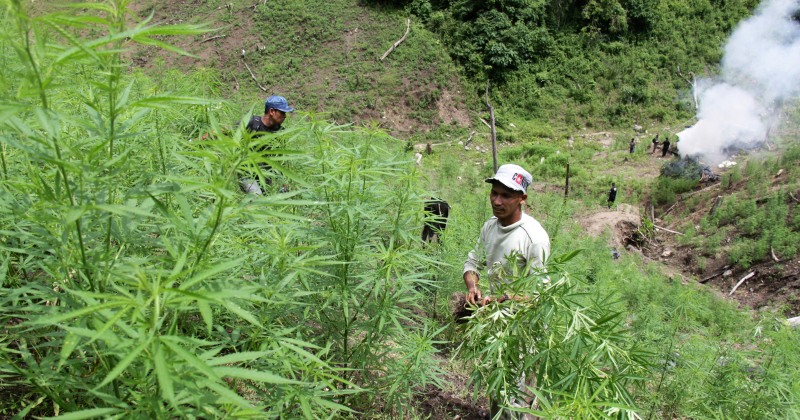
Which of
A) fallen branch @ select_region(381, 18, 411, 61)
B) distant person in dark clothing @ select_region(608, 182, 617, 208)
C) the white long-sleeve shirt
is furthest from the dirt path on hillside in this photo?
fallen branch @ select_region(381, 18, 411, 61)

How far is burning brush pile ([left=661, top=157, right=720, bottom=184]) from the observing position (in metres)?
11.4

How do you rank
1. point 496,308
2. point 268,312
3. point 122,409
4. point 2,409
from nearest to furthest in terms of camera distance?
point 122,409 < point 2,409 < point 268,312 < point 496,308

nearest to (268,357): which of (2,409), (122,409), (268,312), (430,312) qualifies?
(268,312)

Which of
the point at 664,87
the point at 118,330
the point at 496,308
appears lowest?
the point at 664,87

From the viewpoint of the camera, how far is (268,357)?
153 centimetres

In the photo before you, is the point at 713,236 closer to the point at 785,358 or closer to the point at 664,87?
the point at 785,358

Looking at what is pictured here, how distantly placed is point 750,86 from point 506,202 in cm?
1861

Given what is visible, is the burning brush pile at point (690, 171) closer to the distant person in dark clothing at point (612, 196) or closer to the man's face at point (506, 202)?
the distant person in dark clothing at point (612, 196)

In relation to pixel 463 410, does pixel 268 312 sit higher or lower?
higher

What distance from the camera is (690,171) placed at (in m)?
11.5

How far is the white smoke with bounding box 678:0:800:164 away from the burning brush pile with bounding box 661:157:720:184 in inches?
29.3

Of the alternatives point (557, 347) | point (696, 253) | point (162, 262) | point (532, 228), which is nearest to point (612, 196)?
point (696, 253)

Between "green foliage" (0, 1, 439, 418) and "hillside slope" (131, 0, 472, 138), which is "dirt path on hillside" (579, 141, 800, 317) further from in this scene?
"green foliage" (0, 1, 439, 418)

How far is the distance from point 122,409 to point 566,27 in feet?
68.0
